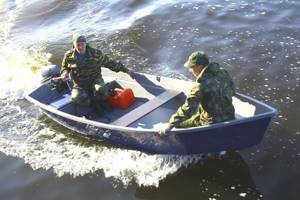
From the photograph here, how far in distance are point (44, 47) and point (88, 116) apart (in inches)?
202

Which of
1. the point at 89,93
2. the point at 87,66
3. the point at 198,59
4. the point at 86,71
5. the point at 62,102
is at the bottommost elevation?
the point at 62,102

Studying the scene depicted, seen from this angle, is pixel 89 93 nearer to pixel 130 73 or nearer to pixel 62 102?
pixel 62 102

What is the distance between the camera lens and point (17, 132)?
11.0 m

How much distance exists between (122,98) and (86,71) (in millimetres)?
965

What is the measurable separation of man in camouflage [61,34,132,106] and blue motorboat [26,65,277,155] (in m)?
0.36

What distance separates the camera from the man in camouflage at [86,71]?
399 inches

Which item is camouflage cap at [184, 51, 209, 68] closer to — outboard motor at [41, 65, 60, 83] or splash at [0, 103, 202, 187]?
splash at [0, 103, 202, 187]

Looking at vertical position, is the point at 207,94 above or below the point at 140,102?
above

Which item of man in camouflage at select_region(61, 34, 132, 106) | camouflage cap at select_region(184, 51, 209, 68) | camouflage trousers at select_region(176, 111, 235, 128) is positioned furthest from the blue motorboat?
camouflage cap at select_region(184, 51, 209, 68)

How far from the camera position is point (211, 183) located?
341 inches

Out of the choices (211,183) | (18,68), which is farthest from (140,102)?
(18,68)

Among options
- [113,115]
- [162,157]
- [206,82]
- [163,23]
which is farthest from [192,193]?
[163,23]

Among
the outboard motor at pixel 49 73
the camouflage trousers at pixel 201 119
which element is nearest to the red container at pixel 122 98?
the outboard motor at pixel 49 73

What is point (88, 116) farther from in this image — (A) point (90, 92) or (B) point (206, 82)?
(B) point (206, 82)
